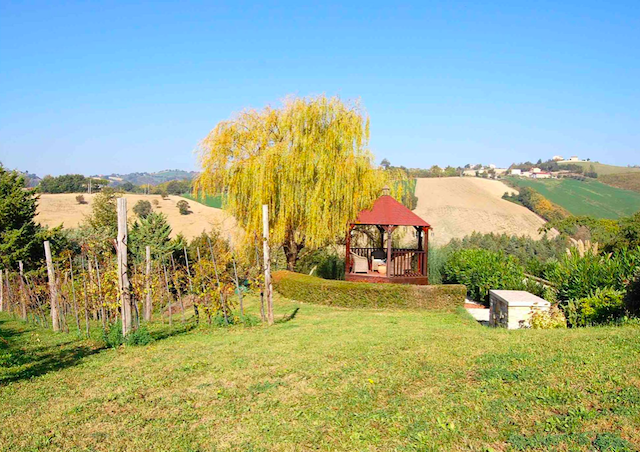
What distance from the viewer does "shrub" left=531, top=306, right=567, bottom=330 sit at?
31.1ft

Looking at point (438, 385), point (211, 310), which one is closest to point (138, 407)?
point (438, 385)

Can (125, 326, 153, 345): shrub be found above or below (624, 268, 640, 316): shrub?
below

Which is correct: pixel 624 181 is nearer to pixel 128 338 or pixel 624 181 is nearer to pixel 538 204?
pixel 538 204

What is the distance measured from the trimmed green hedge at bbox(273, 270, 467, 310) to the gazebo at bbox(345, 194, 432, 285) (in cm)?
189

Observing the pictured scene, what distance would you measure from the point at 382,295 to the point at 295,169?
5.52m

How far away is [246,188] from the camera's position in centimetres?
1727

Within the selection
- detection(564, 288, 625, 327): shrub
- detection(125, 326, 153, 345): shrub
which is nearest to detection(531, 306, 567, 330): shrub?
detection(564, 288, 625, 327): shrub

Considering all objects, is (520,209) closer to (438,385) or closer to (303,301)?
(303,301)

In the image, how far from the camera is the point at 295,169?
1688 centimetres

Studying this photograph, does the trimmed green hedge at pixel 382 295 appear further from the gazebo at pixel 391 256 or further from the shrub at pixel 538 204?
the shrub at pixel 538 204

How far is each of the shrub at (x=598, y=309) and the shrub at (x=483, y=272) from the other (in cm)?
407

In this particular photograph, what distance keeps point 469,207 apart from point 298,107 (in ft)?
125

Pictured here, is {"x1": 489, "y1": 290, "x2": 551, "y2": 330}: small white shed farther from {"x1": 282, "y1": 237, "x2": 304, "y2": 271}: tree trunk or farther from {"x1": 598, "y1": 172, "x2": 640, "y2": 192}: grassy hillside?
{"x1": 598, "y1": 172, "x2": 640, "y2": 192}: grassy hillside

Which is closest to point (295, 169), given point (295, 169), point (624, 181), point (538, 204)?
point (295, 169)
